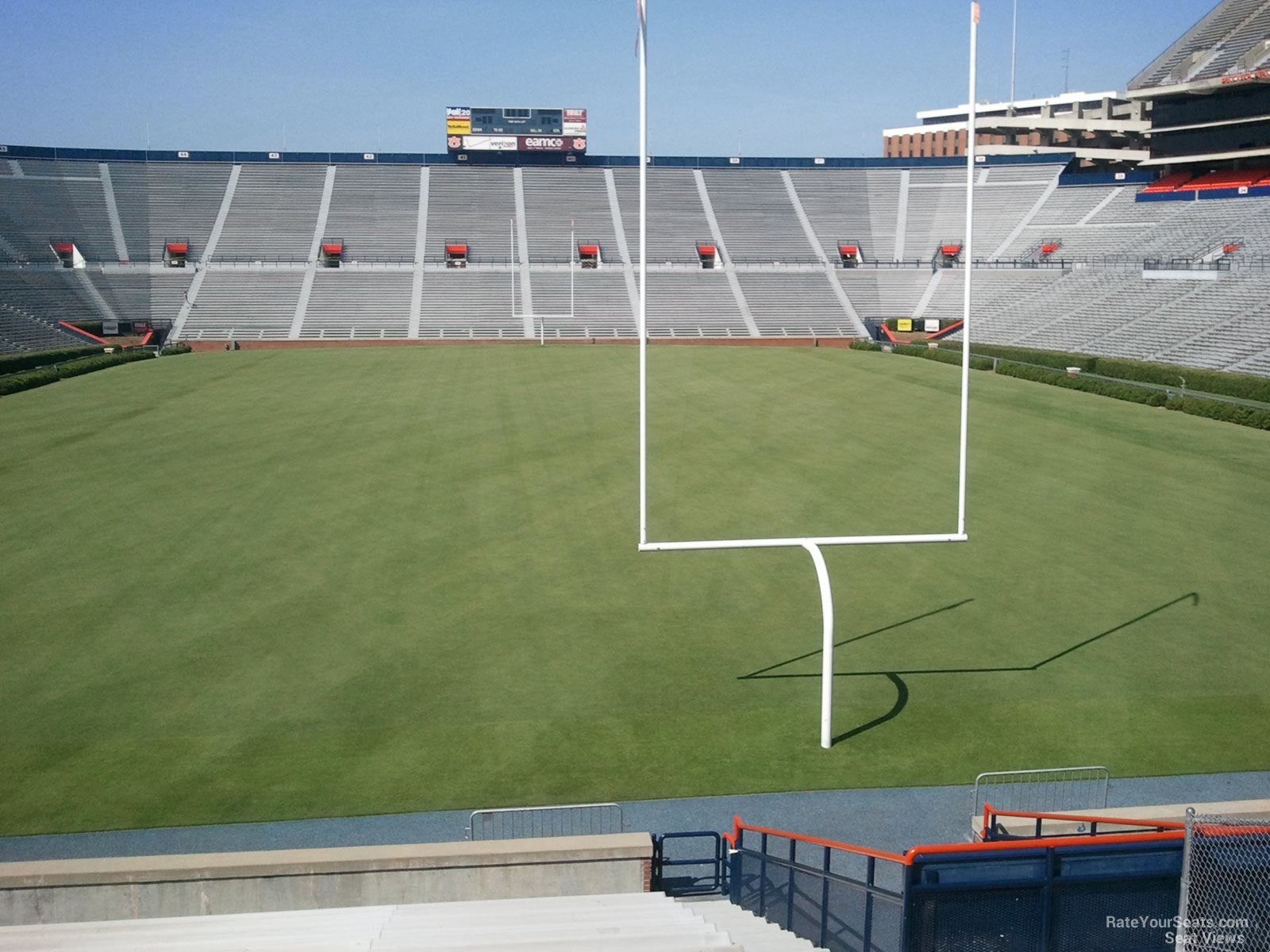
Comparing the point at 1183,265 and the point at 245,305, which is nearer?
the point at 1183,265

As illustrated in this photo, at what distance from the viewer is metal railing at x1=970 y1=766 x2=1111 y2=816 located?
34.3 feet

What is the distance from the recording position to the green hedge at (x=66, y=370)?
1459 inches

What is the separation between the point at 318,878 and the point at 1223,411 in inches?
1109

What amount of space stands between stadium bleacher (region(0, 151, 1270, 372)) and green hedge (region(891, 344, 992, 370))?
4118 mm

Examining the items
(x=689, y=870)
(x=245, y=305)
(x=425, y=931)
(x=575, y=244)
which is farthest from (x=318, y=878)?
(x=575, y=244)

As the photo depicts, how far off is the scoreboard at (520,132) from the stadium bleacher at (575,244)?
5.18 ft

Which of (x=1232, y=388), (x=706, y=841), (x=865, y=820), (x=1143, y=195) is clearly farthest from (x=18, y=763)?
(x=1143, y=195)

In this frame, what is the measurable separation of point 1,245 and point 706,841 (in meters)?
61.5

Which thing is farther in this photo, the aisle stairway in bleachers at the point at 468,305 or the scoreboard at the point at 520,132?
the scoreboard at the point at 520,132

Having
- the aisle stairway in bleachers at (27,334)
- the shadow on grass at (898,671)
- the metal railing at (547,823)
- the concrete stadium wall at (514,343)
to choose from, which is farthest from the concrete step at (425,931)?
the concrete stadium wall at (514,343)

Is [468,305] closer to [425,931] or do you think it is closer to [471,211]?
[471,211]

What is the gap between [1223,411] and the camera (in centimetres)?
2944

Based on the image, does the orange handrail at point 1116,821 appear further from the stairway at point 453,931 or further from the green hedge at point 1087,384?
the green hedge at point 1087,384

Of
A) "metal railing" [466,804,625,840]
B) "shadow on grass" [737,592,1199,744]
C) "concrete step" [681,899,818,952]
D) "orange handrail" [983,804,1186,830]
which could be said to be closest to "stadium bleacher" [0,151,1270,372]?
"shadow on grass" [737,592,1199,744]
